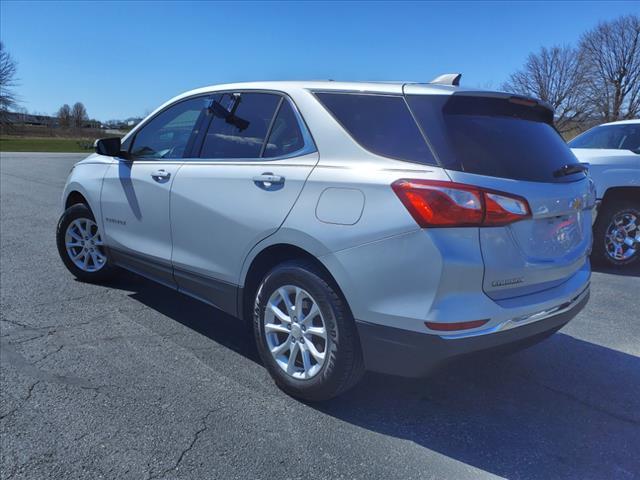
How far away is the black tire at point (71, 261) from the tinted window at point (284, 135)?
2.53 m

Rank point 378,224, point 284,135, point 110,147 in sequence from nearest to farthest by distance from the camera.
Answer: point 378,224 → point 284,135 → point 110,147

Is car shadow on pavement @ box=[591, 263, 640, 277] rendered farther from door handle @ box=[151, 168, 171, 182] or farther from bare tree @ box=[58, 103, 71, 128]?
bare tree @ box=[58, 103, 71, 128]

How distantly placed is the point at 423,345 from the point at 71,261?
13.1ft

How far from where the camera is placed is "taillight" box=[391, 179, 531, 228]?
2.35 meters

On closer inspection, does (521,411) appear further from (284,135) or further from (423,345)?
(284,135)

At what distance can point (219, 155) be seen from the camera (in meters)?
3.51

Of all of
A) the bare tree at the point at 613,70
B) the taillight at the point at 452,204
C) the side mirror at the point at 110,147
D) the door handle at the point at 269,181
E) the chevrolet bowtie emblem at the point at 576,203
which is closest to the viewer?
the taillight at the point at 452,204

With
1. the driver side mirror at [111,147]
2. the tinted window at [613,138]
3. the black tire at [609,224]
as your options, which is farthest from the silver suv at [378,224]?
the tinted window at [613,138]

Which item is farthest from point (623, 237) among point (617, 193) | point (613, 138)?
point (613, 138)

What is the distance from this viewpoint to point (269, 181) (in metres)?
3.00

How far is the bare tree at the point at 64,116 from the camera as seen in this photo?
268ft

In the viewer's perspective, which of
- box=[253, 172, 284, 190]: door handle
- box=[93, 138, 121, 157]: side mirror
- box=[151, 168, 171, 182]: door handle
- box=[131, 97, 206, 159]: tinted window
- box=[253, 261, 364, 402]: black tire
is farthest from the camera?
box=[93, 138, 121, 157]: side mirror

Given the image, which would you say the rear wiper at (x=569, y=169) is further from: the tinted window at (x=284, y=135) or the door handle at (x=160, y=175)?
the door handle at (x=160, y=175)

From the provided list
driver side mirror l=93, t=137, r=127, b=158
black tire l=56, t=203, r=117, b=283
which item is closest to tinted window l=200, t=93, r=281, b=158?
driver side mirror l=93, t=137, r=127, b=158
